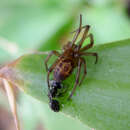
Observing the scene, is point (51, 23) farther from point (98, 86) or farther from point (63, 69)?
point (98, 86)

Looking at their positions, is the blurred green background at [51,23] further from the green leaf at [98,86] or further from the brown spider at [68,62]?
the green leaf at [98,86]

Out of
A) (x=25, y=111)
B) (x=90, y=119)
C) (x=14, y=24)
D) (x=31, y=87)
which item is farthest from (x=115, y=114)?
(x=14, y=24)

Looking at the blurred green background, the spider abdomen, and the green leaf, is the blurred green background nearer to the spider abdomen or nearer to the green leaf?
the spider abdomen

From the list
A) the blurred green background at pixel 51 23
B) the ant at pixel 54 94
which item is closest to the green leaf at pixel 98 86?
the ant at pixel 54 94

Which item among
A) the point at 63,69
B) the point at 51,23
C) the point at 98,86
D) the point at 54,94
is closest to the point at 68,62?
the point at 63,69

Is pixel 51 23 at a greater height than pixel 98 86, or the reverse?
pixel 98 86

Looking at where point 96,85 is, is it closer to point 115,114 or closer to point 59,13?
point 115,114
